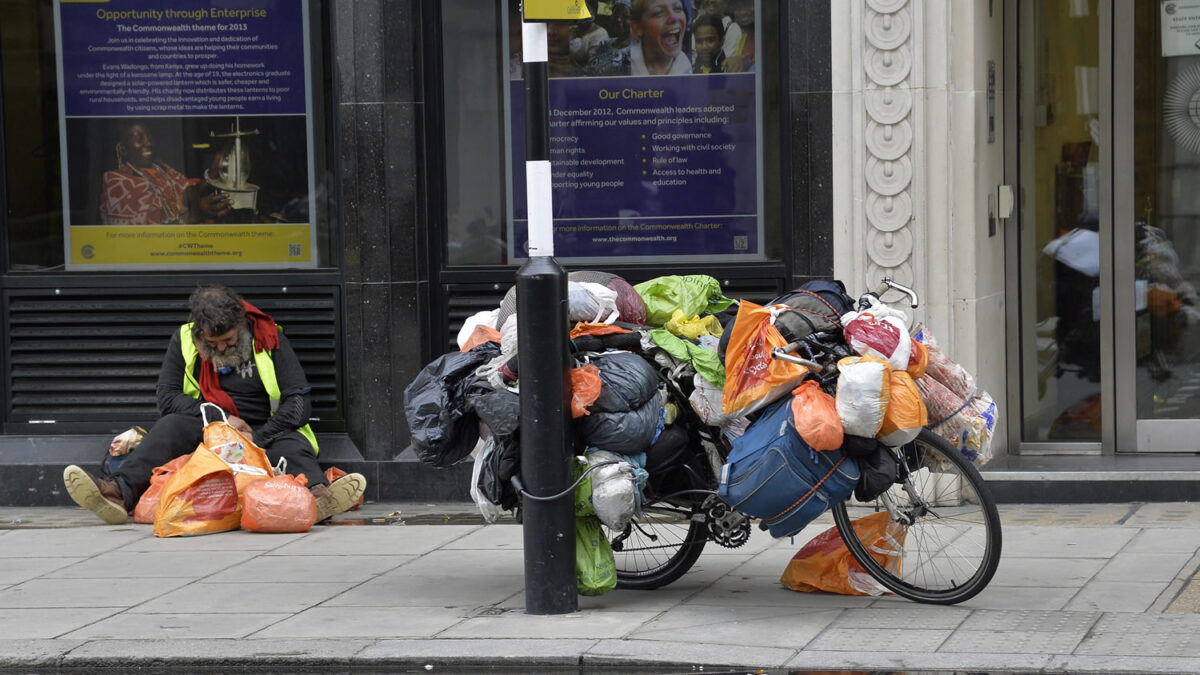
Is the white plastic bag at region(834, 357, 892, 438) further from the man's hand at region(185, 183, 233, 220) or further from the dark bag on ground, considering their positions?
the man's hand at region(185, 183, 233, 220)

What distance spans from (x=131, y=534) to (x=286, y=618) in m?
2.44

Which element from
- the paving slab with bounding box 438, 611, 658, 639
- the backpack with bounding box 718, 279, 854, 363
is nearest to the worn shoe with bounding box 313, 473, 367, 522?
the paving slab with bounding box 438, 611, 658, 639

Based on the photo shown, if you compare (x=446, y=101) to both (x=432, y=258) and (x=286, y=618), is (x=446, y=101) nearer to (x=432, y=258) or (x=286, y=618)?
(x=432, y=258)

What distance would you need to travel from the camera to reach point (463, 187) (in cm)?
973

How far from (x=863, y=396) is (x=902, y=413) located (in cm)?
18

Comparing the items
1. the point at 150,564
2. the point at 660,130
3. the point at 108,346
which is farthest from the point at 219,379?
the point at 660,130

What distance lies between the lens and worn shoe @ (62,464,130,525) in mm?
8852

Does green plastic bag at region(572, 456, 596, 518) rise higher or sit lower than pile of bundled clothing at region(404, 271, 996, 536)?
lower

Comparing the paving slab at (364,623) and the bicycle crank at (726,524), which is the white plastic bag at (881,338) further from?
the paving slab at (364,623)

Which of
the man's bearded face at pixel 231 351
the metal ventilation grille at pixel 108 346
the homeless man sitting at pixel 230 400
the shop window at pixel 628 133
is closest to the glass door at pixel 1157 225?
the shop window at pixel 628 133

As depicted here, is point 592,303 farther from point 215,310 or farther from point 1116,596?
point 215,310

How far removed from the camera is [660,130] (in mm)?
9531

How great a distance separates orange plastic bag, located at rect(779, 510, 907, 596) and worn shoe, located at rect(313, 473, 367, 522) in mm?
2878

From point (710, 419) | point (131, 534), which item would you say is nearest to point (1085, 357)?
point (710, 419)
